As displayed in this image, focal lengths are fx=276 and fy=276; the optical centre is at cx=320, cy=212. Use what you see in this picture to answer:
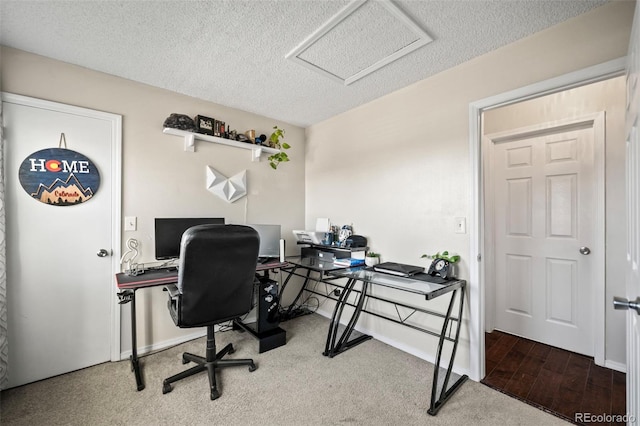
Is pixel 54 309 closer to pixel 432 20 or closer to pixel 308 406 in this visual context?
pixel 308 406

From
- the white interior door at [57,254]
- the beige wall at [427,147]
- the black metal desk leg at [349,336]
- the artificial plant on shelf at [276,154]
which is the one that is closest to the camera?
the beige wall at [427,147]

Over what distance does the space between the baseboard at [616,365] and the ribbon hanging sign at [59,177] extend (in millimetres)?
4295

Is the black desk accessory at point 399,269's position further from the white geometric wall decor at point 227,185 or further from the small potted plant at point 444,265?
the white geometric wall decor at point 227,185

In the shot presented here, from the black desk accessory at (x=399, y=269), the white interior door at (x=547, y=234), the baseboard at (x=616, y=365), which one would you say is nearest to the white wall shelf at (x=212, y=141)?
the black desk accessory at (x=399, y=269)

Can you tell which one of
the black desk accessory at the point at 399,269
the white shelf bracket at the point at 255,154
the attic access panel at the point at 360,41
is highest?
the attic access panel at the point at 360,41

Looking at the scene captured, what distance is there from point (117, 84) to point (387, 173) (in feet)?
8.25

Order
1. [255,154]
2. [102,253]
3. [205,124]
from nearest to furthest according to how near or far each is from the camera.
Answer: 1. [102,253]
2. [205,124]
3. [255,154]

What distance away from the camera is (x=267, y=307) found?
8.45ft

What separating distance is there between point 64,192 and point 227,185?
1.28 meters

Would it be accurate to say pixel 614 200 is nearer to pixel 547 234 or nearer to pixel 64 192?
pixel 547 234

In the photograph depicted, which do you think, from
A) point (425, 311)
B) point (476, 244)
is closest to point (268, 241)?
point (425, 311)

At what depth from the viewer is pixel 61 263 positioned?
2.11 meters

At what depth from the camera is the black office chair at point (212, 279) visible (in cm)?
175

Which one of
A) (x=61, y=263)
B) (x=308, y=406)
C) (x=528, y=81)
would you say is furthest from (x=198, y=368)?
(x=528, y=81)
